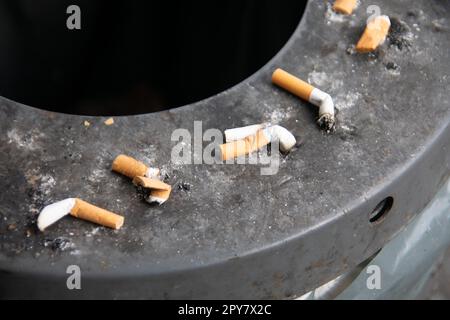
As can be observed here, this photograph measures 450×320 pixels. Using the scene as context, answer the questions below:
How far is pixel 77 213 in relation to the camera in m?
1.68

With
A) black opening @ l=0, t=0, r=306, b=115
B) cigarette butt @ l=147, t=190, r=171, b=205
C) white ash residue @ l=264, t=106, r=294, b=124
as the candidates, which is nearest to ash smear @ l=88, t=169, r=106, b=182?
cigarette butt @ l=147, t=190, r=171, b=205

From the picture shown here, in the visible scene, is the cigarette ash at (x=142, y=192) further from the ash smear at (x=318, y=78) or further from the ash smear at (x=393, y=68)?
the ash smear at (x=393, y=68)

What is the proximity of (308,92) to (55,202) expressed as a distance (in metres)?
0.60

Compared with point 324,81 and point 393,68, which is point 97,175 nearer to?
point 324,81

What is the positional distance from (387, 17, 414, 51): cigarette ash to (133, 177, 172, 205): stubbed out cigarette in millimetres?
674

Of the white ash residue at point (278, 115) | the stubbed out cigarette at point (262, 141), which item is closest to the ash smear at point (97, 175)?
the stubbed out cigarette at point (262, 141)

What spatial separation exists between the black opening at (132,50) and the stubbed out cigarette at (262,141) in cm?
88

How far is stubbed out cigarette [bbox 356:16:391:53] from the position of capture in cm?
195

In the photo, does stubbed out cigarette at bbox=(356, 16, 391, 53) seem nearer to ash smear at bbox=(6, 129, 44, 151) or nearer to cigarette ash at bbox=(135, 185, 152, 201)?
cigarette ash at bbox=(135, 185, 152, 201)

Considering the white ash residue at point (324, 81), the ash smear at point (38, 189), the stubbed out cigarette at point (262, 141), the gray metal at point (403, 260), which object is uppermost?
the white ash residue at point (324, 81)

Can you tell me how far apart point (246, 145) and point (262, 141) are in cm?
4

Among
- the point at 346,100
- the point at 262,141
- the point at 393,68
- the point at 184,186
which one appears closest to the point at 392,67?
the point at 393,68

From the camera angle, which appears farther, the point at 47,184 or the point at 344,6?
the point at 344,6

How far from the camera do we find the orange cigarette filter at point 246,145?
5.83ft
